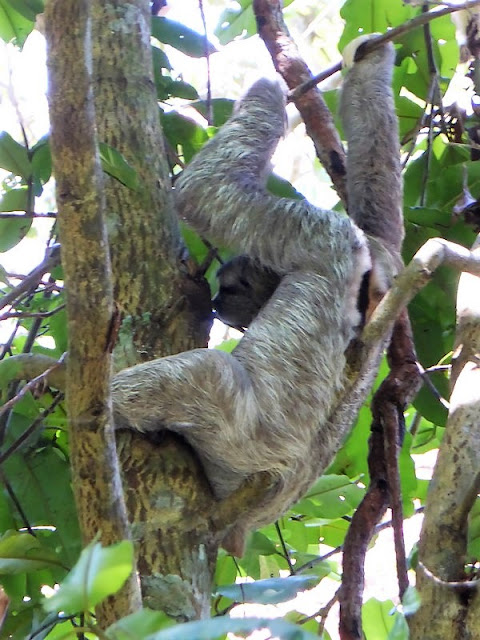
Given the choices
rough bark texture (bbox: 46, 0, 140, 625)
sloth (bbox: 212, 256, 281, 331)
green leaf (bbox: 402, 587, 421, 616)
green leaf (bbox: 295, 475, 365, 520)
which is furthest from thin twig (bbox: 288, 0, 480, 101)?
green leaf (bbox: 402, 587, 421, 616)

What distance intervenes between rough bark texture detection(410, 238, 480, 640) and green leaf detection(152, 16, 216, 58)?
2.28 metres

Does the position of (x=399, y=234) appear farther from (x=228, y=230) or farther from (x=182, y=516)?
(x=182, y=516)

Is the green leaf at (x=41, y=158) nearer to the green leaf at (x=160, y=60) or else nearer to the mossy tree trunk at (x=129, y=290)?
the mossy tree trunk at (x=129, y=290)

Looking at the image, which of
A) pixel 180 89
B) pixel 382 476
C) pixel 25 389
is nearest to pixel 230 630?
pixel 25 389

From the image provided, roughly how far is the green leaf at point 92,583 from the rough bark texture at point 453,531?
1.26 m

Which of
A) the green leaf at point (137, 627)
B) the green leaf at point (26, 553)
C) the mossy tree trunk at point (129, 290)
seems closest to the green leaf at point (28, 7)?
the mossy tree trunk at point (129, 290)

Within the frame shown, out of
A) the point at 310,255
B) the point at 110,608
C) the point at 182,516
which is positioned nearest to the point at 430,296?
the point at 310,255

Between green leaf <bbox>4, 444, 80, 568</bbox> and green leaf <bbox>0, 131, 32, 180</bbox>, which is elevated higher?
green leaf <bbox>0, 131, 32, 180</bbox>

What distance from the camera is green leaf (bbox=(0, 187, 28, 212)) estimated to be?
348 centimetres

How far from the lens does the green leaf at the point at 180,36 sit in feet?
12.8

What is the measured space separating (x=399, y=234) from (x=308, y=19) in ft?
44.4

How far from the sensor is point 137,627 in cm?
113

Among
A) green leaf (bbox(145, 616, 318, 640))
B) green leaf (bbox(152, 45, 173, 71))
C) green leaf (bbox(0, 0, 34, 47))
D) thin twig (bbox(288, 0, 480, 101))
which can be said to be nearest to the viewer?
green leaf (bbox(145, 616, 318, 640))

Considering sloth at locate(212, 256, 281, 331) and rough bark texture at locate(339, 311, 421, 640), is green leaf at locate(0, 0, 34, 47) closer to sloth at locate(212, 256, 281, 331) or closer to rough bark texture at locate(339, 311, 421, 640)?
sloth at locate(212, 256, 281, 331)
